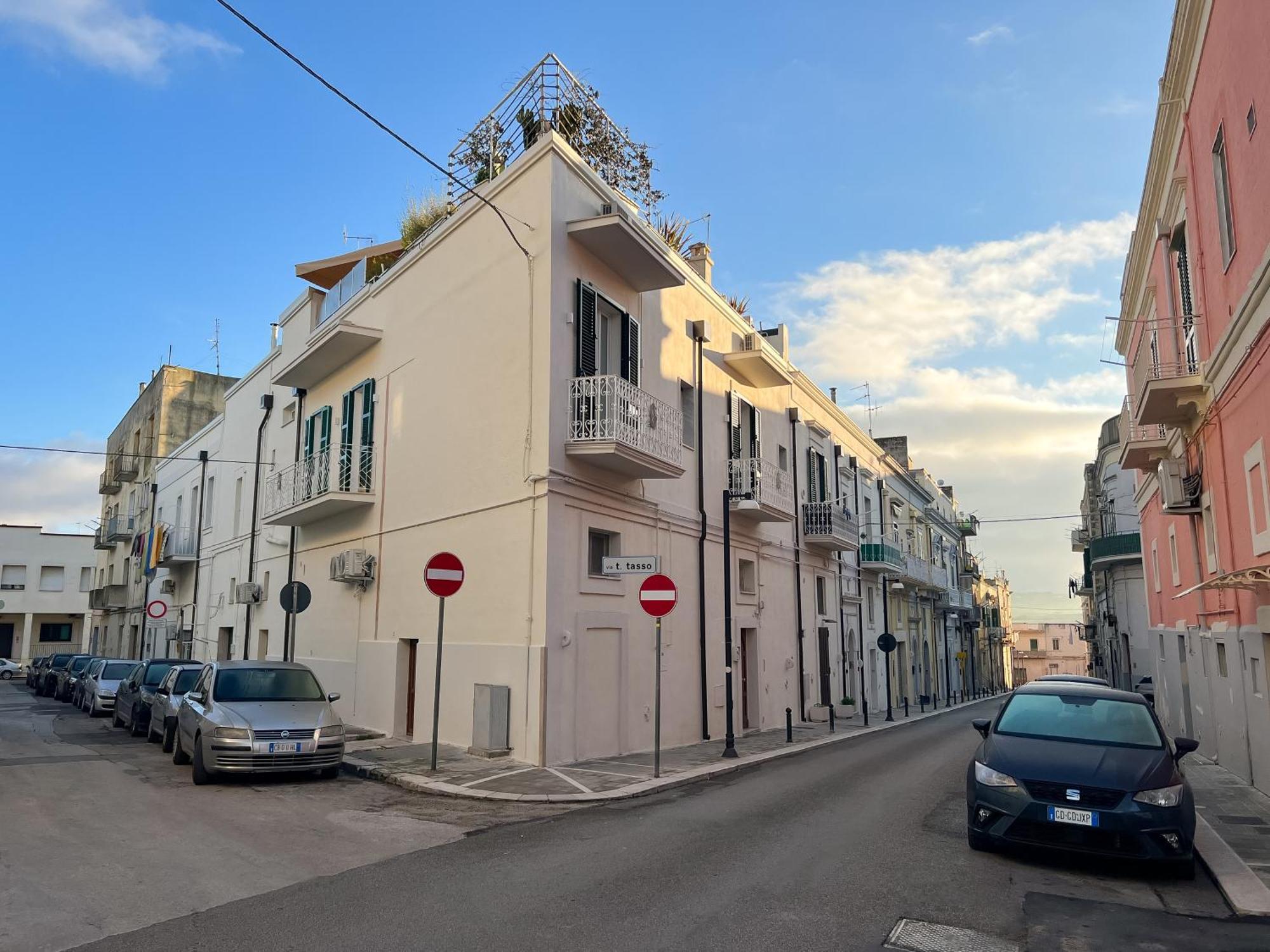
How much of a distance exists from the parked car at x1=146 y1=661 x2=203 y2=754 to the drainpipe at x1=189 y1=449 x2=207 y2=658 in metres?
14.0

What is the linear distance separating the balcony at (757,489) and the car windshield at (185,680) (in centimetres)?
1086

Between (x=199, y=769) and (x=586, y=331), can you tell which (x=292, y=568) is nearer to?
(x=199, y=769)

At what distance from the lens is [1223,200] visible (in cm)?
1122

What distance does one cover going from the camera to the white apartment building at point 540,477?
13.9m

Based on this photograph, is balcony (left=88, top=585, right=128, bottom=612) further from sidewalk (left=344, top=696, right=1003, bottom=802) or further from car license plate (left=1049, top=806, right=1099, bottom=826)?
car license plate (left=1049, top=806, right=1099, bottom=826)

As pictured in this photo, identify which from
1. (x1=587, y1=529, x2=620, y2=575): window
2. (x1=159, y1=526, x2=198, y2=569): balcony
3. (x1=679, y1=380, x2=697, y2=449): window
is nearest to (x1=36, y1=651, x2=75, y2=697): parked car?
(x1=159, y1=526, x2=198, y2=569): balcony

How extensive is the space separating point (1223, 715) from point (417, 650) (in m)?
13.5

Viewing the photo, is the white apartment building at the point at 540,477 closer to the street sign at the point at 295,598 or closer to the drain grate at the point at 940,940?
the street sign at the point at 295,598

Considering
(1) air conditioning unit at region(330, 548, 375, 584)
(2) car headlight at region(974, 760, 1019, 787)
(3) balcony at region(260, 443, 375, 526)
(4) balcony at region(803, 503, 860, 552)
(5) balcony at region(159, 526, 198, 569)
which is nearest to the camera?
(2) car headlight at region(974, 760, 1019, 787)

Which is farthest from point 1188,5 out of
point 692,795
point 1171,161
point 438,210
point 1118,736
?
point 438,210

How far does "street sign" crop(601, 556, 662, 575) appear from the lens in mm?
12312

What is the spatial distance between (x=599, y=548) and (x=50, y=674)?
1015 inches

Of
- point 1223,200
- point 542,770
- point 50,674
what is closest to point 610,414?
point 542,770

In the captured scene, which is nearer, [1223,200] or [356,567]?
[1223,200]
